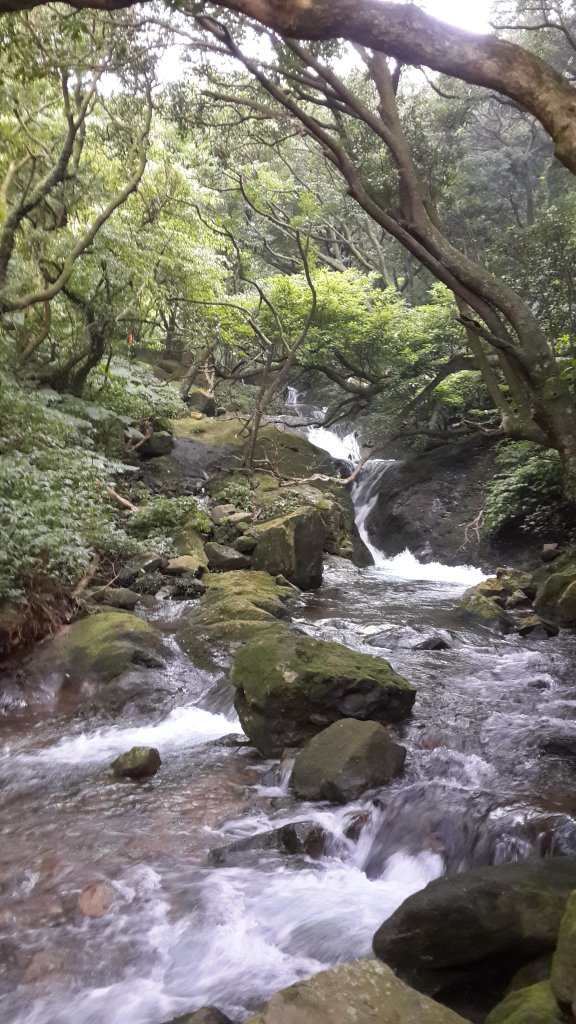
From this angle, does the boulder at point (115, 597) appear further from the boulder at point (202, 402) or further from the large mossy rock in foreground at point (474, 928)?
the boulder at point (202, 402)

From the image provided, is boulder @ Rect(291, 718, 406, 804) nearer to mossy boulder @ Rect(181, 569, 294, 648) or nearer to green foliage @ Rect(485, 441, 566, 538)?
mossy boulder @ Rect(181, 569, 294, 648)

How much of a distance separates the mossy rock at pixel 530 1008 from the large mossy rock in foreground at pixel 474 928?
0.32 m

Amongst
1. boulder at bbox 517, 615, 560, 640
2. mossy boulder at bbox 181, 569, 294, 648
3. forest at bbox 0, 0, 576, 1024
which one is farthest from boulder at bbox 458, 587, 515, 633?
mossy boulder at bbox 181, 569, 294, 648

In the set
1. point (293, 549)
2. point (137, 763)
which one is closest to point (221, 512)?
point (293, 549)

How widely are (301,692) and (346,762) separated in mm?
894

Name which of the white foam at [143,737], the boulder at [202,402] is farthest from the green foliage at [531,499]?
the boulder at [202,402]

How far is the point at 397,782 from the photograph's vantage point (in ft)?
16.9

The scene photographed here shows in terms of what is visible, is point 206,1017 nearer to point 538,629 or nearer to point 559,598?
point 538,629

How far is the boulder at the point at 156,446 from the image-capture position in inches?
599

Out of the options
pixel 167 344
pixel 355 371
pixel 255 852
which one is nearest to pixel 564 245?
pixel 355 371

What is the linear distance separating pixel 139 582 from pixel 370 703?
5.17 metres

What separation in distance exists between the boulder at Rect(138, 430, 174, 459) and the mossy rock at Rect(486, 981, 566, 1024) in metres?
13.6

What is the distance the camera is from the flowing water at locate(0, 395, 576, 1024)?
11.5 ft

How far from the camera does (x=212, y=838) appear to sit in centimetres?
470
